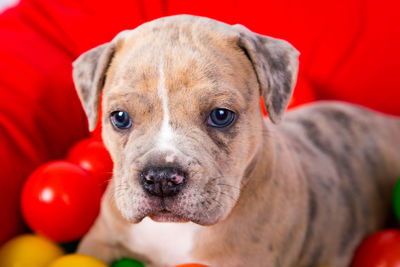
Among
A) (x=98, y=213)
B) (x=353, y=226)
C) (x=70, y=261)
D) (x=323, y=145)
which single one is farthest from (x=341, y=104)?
(x=70, y=261)

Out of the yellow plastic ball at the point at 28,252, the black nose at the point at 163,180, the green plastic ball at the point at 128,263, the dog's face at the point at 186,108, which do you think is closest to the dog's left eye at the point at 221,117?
the dog's face at the point at 186,108

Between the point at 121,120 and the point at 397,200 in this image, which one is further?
the point at 397,200

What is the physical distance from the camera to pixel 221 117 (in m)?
A: 1.89

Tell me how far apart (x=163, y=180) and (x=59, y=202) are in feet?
3.46

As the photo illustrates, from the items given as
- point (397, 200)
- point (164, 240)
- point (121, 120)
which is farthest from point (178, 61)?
point (397, 200)

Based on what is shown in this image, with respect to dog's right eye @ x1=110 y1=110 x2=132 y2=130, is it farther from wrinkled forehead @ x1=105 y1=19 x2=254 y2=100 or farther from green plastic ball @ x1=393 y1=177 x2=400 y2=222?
green plastic ball @ x1=393 y1=177 x2=400 y2=222

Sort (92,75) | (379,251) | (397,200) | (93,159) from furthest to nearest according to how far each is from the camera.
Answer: (93,159) → (397,200) → (379,251) → (92,75)

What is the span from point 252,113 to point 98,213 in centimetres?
118

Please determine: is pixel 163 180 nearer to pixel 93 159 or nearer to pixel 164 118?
pixel 164 118

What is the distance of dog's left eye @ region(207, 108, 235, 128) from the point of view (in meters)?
1.88

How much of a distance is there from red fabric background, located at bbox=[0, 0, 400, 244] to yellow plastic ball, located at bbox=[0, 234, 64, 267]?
4.0 inches

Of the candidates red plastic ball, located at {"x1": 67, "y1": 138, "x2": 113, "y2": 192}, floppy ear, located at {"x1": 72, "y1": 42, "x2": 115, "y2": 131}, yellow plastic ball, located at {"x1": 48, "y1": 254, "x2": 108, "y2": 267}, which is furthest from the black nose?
red plastic ball, located at {"x1": 67, "y1": 138, "x2": 113, "y2": 192}

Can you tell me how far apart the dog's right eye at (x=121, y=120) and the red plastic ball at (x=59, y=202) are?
731 millimetres

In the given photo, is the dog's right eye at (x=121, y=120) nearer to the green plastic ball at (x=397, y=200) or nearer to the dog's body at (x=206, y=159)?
the dog's body at (x=206, y=159)
